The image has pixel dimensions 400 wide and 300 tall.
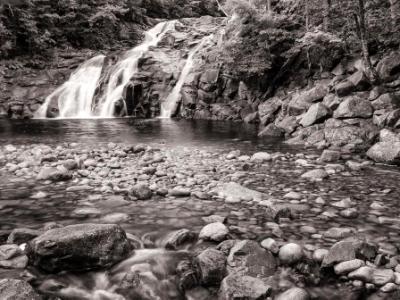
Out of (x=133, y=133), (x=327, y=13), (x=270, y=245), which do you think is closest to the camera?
(x=270, y=245)

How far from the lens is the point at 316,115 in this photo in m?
12.3

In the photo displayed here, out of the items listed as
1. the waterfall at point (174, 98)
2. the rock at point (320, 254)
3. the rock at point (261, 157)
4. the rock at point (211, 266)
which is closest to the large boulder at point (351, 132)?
the rock at point (261, 157)

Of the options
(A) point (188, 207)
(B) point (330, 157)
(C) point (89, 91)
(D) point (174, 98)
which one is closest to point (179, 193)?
(A) point (188, 207)

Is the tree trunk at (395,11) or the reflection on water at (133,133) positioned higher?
the tree trunk at (395,11)

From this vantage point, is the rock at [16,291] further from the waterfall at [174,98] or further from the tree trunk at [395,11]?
the waterfall at [174,98]

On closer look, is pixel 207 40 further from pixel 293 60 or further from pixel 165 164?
pixel 165 164

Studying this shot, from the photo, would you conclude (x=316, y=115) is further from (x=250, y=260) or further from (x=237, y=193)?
(x=250, y=260)

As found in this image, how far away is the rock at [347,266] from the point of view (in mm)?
3438

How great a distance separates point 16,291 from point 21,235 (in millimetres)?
1466

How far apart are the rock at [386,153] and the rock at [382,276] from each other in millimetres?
5317

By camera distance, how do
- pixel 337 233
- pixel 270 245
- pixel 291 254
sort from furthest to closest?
1. pixel 337 233
2. pixel 270 245
3. pixel 291 254

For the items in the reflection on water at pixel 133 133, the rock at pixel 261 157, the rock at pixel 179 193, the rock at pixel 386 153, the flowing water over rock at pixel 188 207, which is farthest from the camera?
the reflection on water at pixel 133 133

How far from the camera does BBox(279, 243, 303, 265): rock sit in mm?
3668

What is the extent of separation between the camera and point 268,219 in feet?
15.9
